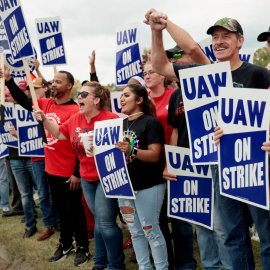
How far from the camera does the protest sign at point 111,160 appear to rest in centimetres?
330

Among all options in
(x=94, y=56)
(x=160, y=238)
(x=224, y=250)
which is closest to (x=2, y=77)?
(x=94, y=56)

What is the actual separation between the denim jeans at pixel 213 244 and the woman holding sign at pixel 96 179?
0.97 m

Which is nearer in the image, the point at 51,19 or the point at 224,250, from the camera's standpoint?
the point at 224,250

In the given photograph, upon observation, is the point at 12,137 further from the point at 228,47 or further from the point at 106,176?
the point at 228,47

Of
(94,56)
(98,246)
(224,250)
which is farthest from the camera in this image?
(94,56)

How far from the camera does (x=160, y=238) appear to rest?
3404 millimetres

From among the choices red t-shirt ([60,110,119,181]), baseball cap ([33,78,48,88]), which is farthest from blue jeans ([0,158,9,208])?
red t-shirt ([60,110,119,181])

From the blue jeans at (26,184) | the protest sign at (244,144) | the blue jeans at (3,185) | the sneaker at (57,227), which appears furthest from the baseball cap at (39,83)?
the protest sign at (244,144)

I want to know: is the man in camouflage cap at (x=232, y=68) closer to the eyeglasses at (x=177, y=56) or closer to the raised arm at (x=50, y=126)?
the eyeglasses at (x=177, y=56)

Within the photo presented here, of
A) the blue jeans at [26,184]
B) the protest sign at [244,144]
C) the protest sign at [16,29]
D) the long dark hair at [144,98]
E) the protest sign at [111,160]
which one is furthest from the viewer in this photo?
the blue jeans at [26,184]

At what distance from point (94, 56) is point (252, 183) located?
402 cm

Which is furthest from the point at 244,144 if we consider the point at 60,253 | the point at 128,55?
the point at 128,55

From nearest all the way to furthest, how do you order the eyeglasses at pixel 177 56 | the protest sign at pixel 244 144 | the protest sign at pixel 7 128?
the protest sign at pixel 244 144, the eyeglasses at pixel 177 56, the protest sign at pixel 7 128

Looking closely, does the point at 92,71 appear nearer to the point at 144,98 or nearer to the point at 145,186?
the point at 144,98
